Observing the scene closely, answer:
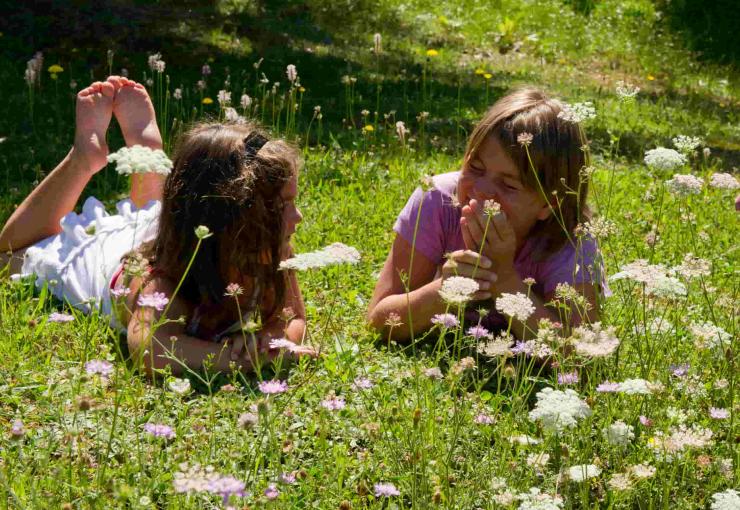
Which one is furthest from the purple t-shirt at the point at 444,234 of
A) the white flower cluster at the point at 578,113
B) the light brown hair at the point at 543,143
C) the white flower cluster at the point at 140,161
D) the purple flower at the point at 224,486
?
the purple flower at the point at 224,486

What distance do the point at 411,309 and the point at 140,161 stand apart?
1531 mm

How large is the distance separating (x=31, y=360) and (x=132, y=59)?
442 cm

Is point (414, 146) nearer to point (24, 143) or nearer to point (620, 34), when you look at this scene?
point (24, 143)

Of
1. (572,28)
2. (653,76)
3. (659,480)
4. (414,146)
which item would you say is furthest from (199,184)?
(572,28)

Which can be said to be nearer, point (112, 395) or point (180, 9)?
point (112, 395)

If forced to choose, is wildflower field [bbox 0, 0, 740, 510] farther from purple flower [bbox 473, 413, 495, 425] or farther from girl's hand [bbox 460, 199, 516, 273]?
girl's hand [bbox 460, 199, 516, 273]

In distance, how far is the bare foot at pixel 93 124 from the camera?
407 cm

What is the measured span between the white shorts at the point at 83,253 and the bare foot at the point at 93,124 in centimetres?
26

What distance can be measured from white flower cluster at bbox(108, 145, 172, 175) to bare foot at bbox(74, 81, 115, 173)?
194 centimetres

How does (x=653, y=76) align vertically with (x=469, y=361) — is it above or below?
below

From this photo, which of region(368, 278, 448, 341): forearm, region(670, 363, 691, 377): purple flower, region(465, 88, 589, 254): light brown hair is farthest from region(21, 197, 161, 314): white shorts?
region(670, 363, 691, 377): purple flower

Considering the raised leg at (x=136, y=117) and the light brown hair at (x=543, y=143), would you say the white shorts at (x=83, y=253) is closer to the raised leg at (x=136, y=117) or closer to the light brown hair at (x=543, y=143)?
the raised leg at (x=136, y=117)

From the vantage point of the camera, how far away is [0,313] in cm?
350

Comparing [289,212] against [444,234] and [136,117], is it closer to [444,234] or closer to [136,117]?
[444,234]
